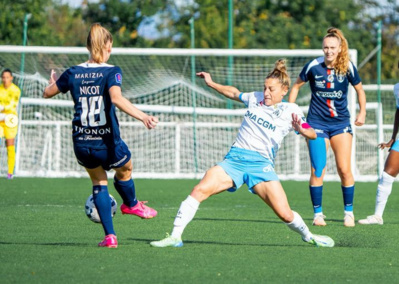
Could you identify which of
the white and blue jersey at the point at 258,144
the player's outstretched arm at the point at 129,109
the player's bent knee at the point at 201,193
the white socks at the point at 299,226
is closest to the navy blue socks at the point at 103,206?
the player's bent knee at the point at 201,193

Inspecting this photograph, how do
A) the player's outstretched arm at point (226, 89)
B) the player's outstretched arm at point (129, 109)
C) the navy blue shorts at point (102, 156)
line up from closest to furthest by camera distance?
the player's outstretched arm at point (129, 109) → the navy blue shorts at point (102, 156) → the player's outstretched arm at point (226, 89)

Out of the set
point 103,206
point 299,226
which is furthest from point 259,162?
point 103,206

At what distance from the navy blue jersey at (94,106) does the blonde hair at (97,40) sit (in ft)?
0.25

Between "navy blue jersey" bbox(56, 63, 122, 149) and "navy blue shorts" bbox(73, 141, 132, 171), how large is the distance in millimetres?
41

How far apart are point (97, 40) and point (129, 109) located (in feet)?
2.26

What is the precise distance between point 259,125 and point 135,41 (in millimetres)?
27273

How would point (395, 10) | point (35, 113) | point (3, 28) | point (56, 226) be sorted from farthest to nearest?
point (395, 10), point (3, 28), point (35, 113), point (56, 226)

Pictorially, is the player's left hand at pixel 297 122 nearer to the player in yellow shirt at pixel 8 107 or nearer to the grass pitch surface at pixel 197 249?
the grass pitch surface at pixel 197 249

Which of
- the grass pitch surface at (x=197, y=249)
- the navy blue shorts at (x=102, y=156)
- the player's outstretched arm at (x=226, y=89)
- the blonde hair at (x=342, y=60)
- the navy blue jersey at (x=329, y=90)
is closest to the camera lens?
the grass pitch surface at (x=197, y=249)

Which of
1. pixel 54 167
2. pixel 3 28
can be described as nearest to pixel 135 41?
pixel 3 28

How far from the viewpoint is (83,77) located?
7148 mm

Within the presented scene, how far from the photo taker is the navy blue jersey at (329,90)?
32.0 feet

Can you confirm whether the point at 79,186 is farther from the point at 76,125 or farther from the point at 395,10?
the point at 395,10

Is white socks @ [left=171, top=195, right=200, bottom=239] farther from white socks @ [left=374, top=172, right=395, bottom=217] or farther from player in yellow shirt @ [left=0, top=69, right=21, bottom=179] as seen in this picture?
player in yellow shirt @ [left=0, top=69, right=21, bottom=179]
